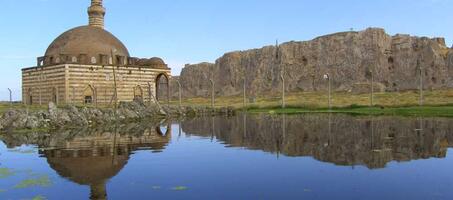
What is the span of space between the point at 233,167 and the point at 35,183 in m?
5.60

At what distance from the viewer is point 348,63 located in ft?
477

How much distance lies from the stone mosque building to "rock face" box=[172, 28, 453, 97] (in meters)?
85.9

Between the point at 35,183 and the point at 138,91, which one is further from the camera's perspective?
the point at 138,91

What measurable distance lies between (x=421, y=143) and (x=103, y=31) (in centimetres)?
4802

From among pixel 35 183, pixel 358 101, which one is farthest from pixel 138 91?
pixel 35 183

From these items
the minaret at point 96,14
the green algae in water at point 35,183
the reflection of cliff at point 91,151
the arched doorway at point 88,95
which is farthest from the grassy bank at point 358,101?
the green algae in water at point 35,183

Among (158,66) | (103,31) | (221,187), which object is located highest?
(103,31)

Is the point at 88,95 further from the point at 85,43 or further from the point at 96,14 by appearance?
the point at 96,14

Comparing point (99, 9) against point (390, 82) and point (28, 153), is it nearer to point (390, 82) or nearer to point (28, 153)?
point (28, 153)

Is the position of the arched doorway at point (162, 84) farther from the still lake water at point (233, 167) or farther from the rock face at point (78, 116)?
the still lake water at point (233, 167)

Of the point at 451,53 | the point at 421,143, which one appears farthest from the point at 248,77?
the point at 421,143

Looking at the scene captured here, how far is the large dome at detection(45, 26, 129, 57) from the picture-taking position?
179 ft

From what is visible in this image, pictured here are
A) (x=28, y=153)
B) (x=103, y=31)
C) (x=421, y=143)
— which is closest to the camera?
(x=28, y=153)

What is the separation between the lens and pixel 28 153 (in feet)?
58.0
